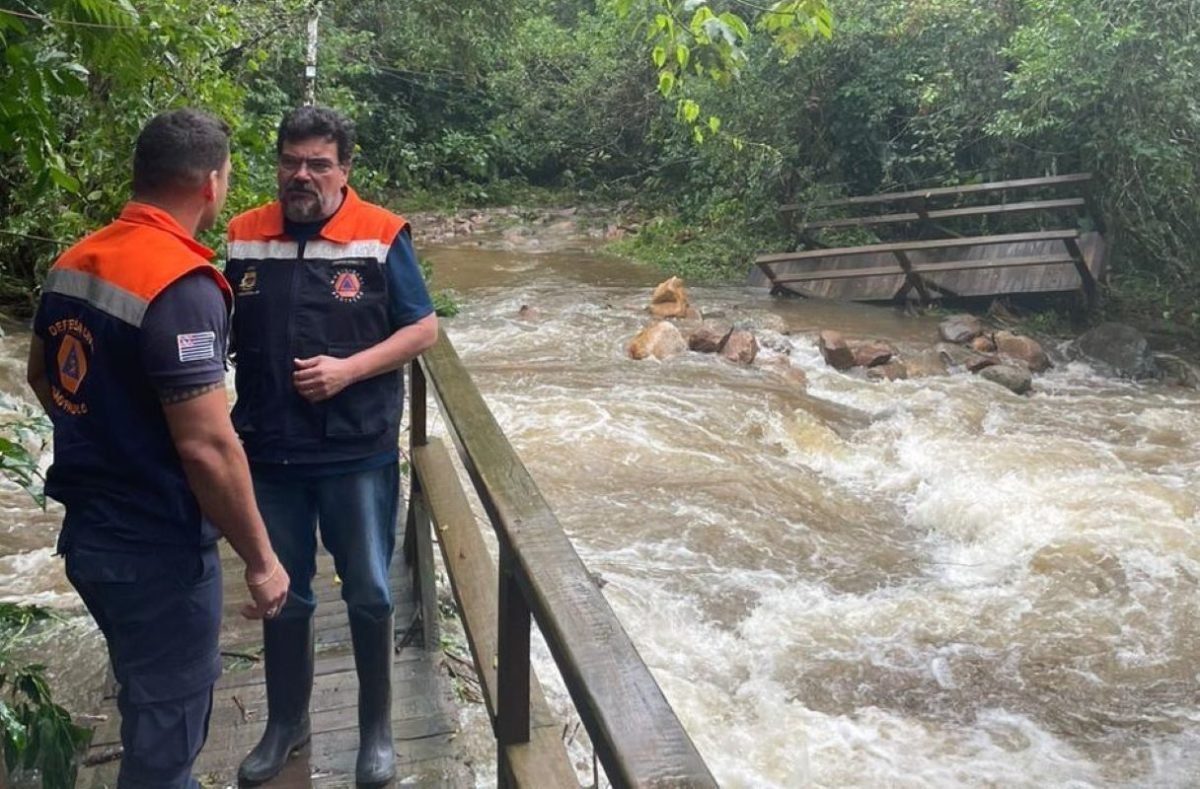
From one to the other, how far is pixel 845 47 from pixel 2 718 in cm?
1355

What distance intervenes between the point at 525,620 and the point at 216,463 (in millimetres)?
656

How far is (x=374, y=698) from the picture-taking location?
2863mm

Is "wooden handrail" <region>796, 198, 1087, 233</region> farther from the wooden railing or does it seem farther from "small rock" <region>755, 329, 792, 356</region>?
the wooden railing

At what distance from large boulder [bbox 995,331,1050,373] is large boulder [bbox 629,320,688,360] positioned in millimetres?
2969

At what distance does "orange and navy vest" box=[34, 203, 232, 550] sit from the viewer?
78.1 inches

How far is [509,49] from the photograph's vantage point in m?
21.1

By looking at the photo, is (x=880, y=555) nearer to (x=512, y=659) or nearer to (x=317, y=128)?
(x=512, y=659)

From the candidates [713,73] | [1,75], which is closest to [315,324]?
[1,75]

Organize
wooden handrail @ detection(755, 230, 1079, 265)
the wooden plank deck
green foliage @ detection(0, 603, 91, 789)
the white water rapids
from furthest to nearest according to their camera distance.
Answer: wooden handrail @ detection(755, 230, 1079, 265) → the white water rapids → the wooden plank deck → green foliage @ detection(0, 603, 91, 789)

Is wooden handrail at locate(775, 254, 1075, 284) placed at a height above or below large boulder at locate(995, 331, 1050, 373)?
above

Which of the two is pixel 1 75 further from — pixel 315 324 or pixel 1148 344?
pixel 1148 344

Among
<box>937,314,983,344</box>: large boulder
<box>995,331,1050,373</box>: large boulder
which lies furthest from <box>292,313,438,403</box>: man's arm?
<box>937,314,983,344</box>: large boulder

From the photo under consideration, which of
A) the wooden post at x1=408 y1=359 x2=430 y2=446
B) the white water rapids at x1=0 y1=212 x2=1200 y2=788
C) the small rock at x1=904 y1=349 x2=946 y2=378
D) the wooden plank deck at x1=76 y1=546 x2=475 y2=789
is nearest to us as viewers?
the wooden plank deck at x1=76 y1=546 x2=475 y2=789

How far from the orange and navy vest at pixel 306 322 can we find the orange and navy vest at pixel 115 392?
39cm
